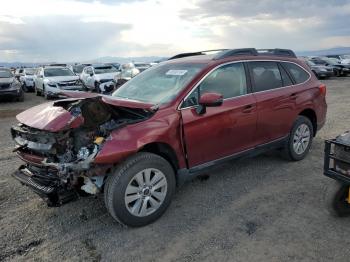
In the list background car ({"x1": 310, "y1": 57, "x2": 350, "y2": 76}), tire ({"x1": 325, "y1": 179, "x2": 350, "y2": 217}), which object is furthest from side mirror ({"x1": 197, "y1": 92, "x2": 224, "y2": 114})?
background car ({"x1": 310, "y1": 57, "x2": 350, "y2": 76})

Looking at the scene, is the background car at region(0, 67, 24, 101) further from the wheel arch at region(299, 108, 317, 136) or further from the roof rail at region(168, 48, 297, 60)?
the wheel arch at region(299, 108, 317, 136)

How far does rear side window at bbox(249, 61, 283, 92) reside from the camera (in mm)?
4816

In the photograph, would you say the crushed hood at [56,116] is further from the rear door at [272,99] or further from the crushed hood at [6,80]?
the crushed hood at [6,80]

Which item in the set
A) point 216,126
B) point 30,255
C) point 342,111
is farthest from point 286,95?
point 342,111

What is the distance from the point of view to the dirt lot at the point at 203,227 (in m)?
3.20

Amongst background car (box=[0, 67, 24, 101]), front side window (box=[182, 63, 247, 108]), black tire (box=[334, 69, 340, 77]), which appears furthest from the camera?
black tire (box=[334, 69, 340, 77])

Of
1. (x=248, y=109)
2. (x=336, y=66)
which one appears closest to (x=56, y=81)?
(x=248, y=109)

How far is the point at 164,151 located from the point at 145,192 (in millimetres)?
514

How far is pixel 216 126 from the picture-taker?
417 cm

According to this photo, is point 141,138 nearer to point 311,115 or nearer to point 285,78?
point 285,78

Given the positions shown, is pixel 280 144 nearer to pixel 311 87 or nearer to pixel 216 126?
pixel 311 87

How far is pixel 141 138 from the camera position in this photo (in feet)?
11.6

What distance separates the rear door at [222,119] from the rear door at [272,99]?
187 millimetres

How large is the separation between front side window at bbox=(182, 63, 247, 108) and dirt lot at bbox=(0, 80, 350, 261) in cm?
128
